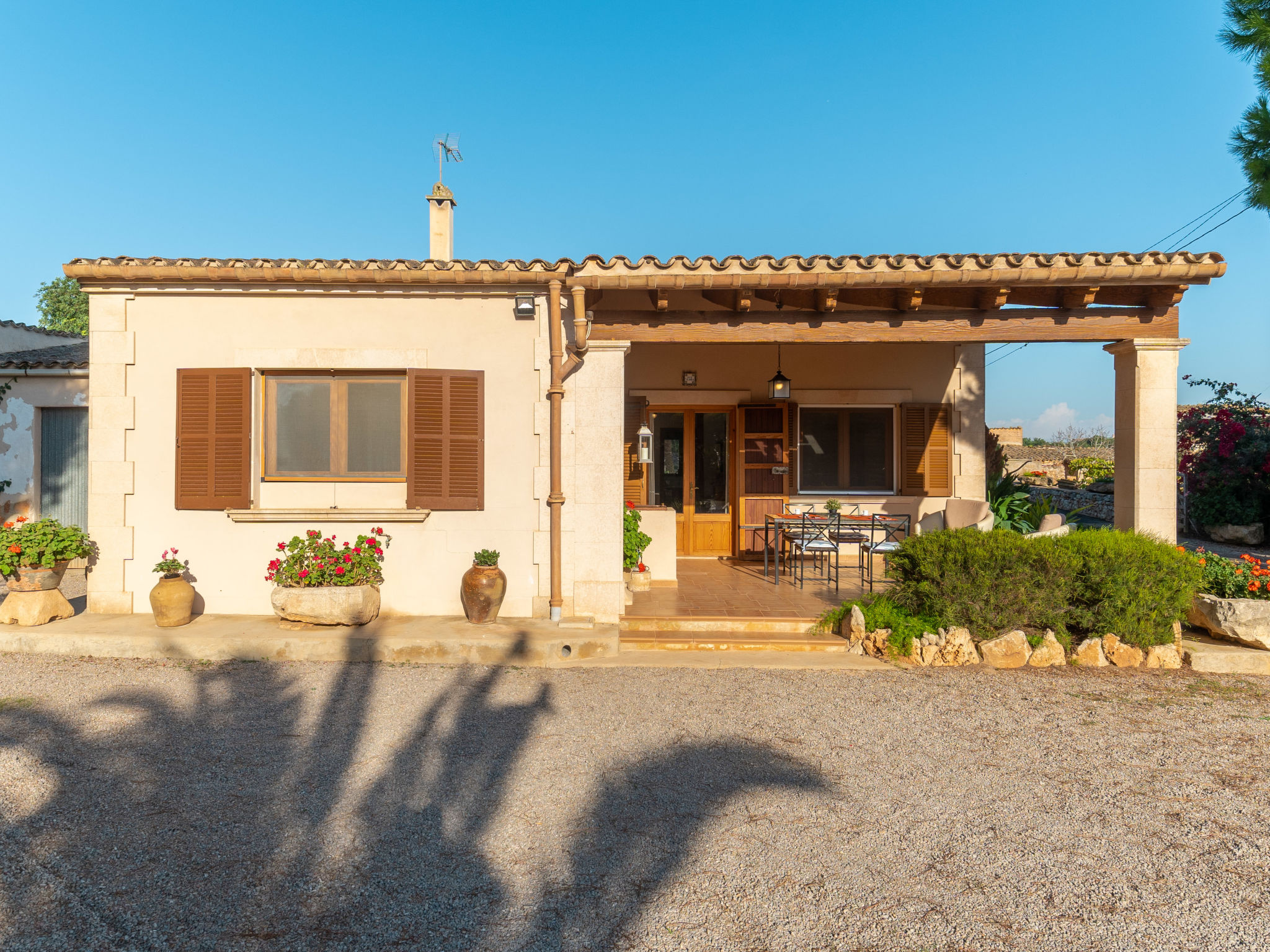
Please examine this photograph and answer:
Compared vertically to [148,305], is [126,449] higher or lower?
lower

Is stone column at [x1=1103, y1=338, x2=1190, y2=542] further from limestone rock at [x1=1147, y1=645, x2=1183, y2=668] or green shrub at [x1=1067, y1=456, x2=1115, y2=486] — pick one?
green shrub at [x1=1067, y1=456, x2=1115, y2=486]

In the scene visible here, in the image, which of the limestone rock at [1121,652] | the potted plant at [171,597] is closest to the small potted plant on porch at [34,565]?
the potted plant at [171,597]

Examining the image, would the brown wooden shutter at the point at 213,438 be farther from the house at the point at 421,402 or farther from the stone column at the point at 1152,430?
the stone column at the point at 1152,430

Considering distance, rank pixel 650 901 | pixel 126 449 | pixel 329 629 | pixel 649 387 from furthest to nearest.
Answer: pixel 649 387, pixel 126 449, pixel 329 629, pixel 650 901

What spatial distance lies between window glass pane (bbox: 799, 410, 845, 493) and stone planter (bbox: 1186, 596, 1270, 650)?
13.6 feet

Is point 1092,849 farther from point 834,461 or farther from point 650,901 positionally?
point 834,461

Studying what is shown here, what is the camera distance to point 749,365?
28.9 ft

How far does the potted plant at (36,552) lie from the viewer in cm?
547

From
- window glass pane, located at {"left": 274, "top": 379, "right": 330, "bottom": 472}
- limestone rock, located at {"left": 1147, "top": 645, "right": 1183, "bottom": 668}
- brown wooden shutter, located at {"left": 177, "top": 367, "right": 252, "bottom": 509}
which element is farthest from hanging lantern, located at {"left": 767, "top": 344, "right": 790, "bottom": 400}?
brown wooden shutter, located at {"left": 177, "top": 367, "right": 252, "bottom": 509}

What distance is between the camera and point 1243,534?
1151 centimetres

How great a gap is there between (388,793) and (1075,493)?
1733 cm

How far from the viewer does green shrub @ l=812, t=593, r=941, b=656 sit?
5105 millimetres

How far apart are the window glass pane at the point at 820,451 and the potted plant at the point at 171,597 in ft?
21.8

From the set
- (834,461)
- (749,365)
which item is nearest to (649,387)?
(749,365)
